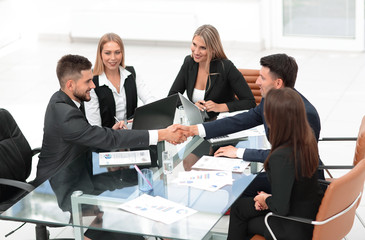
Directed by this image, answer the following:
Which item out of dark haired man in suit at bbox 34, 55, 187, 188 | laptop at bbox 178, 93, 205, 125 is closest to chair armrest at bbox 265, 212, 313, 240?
dark haired man in suit at bbox 34, 55, 187, 188

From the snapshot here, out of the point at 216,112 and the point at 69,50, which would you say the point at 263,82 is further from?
the point at 69,50

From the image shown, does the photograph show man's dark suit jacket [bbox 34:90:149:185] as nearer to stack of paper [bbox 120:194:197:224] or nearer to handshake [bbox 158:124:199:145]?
handshake [bbox 158:124:199:145]

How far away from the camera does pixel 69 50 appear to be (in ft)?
31.9

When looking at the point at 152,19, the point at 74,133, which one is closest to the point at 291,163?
the point at 74,133

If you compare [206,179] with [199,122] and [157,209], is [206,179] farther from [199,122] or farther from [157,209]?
[199,122]

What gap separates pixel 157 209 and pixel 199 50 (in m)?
1.93

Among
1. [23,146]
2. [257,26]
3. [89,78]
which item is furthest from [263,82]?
[257,26]

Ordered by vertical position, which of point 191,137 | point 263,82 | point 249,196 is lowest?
point 249,196

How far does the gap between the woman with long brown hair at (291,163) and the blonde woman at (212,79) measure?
60.6 inches

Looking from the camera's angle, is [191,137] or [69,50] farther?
[69,50]

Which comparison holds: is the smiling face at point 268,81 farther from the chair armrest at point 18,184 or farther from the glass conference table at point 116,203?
the chair armrest at point 18,184

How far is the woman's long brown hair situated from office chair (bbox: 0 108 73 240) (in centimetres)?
166

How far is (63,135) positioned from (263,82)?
4.22 ft

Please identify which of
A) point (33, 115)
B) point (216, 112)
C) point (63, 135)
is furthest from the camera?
point (33, 115)
